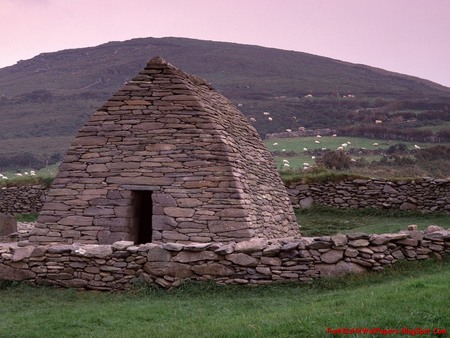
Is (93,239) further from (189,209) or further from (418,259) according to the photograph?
(418,259)

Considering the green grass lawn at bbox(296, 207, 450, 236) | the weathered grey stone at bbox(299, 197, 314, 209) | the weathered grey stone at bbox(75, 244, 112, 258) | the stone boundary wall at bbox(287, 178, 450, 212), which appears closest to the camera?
the weathered grey stone at bbox(75, 244, 112, 258)

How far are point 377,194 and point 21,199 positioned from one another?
13.7 m

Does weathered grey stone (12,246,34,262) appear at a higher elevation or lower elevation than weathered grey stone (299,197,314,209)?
lower

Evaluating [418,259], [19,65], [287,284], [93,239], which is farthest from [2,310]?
[19,65]

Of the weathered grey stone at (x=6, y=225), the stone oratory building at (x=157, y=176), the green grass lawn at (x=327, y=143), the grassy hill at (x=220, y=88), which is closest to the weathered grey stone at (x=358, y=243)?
the stone oratory building at (x=157, y=176)

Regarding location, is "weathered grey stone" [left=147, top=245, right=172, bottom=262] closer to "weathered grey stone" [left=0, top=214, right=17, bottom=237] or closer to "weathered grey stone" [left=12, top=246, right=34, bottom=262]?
"weathered grey stone" [left=12, top=246, right=34, bottom=262]

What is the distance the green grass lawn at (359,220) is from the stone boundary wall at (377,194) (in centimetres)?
28

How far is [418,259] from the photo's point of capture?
8727 mm

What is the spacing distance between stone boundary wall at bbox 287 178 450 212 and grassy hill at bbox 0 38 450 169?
99.5 feet

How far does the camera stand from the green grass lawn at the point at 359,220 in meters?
16.2

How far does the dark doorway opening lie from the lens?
11.6 meters

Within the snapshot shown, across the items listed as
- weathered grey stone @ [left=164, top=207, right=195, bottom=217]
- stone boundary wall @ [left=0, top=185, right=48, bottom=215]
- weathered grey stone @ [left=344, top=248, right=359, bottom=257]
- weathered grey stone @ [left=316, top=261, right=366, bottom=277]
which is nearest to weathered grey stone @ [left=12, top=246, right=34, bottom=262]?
weathered grey stone @ [left=164, top=207, right=195, bottom=217]

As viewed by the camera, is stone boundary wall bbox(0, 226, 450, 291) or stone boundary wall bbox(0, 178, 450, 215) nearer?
stone boundary wall bbox(0, 226, 450, 291)

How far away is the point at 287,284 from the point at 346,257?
0.96m
